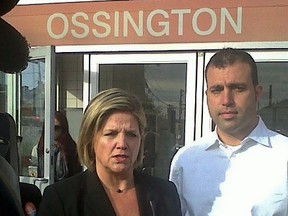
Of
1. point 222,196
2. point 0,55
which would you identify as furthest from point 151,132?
point 0,55

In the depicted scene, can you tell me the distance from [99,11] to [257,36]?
3.79 ft

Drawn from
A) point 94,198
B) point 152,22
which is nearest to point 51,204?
point 94,198

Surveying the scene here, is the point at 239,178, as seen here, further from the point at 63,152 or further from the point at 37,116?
the point at 63,152

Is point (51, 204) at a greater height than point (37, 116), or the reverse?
point (37, 116)

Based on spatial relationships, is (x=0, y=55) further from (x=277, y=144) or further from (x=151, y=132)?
(x=151, y=132)

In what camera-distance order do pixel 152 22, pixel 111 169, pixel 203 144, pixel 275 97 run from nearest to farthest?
pixel 111 169, pixel 203 144, pixel 152 22, pixel 275 97

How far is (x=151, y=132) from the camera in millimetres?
4031

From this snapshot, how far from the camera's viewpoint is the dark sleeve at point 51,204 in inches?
57.7

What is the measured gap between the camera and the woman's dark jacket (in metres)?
1.49

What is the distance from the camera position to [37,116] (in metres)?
4.00

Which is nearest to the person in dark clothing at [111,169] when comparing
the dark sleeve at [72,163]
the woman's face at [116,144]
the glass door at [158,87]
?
the woman's face at [116,144]

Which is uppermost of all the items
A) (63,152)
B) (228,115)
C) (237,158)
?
(228,115)

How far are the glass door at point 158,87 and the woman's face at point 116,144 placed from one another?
6.66 ft

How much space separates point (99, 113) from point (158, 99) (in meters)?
2.42
